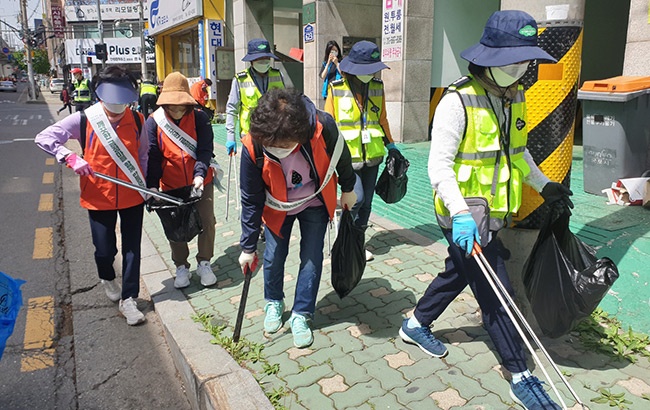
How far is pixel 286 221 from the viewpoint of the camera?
10.8 feet

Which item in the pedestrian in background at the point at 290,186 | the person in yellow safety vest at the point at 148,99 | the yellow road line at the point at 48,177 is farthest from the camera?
the person in yellow safety vest at the point at 148,99

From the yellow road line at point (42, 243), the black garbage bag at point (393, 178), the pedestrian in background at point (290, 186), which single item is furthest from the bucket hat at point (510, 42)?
the yellow road line at point (42, 243)

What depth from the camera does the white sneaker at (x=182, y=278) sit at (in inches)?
172

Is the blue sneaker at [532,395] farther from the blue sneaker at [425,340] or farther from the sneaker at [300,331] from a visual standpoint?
the sneaker at [300,331]

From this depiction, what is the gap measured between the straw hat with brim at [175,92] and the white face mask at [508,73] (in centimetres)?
235

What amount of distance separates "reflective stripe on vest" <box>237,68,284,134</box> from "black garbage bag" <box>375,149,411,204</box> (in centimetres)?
164

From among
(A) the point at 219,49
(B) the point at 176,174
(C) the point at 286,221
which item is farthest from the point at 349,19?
(C) the point at 286,221

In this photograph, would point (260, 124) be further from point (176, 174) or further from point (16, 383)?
point (16, 383)

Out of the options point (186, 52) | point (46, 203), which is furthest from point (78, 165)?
point (186, 52)

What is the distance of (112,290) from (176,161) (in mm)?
1185

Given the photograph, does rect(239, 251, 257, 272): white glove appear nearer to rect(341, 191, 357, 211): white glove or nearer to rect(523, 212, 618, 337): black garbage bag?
rect(341, 191, 357, 211): white glove

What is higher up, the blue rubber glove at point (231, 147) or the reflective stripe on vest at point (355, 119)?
the reflective stripe on vest at point (355, 119)

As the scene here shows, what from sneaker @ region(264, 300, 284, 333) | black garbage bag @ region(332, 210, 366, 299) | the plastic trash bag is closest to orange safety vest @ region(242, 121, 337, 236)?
black garbage bag @ region(332, 210, 366, 299)

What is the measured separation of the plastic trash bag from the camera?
217 cm
